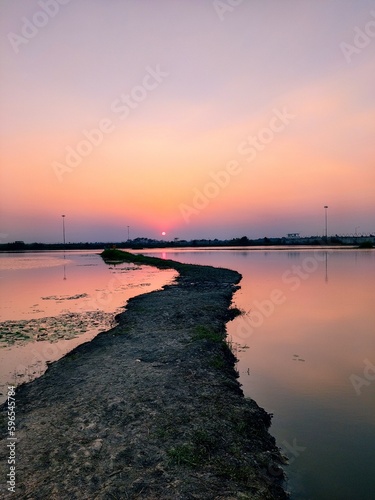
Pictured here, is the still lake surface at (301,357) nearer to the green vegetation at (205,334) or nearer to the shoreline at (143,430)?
the shoreline at (143,430)

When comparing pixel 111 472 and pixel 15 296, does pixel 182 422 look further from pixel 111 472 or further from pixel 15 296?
pixel 15 296

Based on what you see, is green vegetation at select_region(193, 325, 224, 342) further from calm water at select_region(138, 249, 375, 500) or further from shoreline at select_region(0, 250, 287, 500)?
calm water at select_region(138, 249, 375, 500)

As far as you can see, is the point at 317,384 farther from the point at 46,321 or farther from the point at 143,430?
the point at 46,321

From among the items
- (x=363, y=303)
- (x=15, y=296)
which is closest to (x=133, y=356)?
(x=363, y=303)

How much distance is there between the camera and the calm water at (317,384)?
22.1ft

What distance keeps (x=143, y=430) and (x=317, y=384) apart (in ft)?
20.3

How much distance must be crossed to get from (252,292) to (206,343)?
A: 1794 centimetres

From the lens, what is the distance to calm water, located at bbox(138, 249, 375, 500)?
6.74 m

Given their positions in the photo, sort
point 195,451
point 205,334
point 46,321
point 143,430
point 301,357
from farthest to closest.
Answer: point 46,321
point 205,334
point 301,357
point 143,430
point 195,451

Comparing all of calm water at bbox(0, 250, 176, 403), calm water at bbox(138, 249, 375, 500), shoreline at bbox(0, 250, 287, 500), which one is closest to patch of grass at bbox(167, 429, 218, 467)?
shoreline at bbox(0, 250, 287, 500)

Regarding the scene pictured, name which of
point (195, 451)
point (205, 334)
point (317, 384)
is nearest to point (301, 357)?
point (317, 384)

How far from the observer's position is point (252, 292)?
30.8 metres

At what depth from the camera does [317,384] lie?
10.9 metres

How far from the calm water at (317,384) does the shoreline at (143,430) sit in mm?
632
